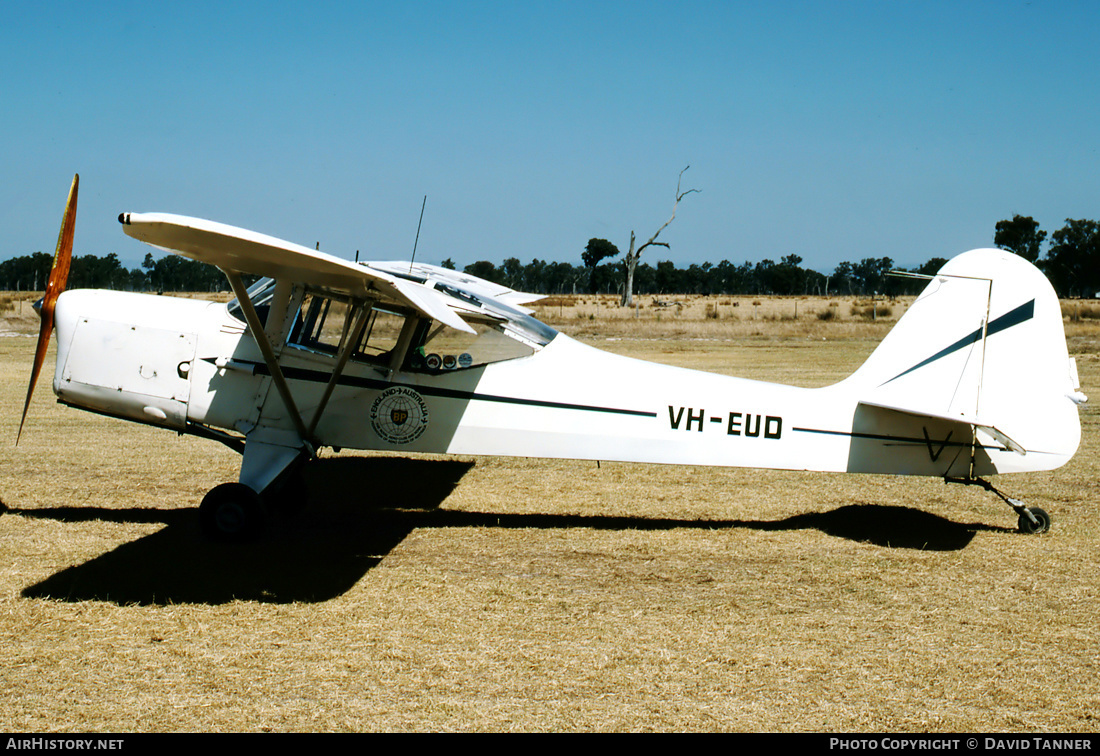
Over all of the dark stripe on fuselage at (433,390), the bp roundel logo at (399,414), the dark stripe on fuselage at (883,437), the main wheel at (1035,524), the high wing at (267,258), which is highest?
the high wing at (267,258)

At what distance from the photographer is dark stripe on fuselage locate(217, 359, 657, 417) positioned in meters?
6.71

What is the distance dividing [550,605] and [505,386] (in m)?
1.97

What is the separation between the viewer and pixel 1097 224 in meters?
80.2

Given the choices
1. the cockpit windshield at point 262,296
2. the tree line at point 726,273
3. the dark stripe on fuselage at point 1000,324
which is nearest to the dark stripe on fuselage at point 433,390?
the cockpit windshield at point 262,296

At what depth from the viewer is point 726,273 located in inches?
4601

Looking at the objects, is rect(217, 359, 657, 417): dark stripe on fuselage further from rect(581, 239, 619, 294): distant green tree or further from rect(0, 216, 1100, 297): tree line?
rect(581, 239, 619, 294): distant green tree

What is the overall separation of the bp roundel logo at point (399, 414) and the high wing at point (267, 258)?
0.80 metres

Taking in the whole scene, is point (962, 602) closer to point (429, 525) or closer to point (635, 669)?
point (635, 669)

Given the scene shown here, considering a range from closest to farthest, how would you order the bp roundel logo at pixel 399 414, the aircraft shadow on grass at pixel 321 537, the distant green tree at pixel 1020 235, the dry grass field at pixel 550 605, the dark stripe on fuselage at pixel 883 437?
the dry grass field at pixel 550 605 → the aircraft shadow on grass at pixel 321 537 → the dark stripe on fuselage at pixel 883 437 → the bp roundel logo at pixel 399 414 → the distant green tree at pixel 1020 235

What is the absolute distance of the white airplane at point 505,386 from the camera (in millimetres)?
6520

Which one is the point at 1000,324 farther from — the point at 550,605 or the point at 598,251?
the point at 598,251

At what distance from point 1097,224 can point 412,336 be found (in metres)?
90.2

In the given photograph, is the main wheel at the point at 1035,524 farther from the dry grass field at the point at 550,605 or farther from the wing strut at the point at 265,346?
the wing strut at the point at 265,346

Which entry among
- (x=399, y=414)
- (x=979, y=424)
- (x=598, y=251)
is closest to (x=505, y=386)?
(x=399, y=414)
